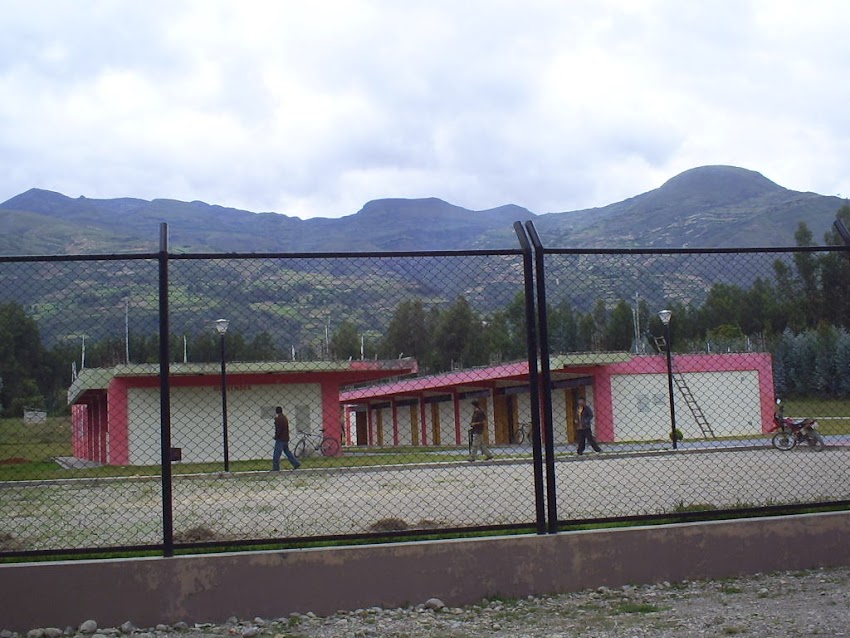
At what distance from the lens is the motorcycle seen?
2039 cm

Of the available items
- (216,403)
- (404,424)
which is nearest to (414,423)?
(404,424)

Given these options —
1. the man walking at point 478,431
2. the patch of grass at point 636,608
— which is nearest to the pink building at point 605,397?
the man walking at point 478,431

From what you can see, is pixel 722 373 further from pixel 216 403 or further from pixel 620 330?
pixel 216 403

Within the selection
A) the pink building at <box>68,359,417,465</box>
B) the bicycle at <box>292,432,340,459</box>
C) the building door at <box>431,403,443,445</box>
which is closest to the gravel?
the pink building at <box>68,359,417,465</box>

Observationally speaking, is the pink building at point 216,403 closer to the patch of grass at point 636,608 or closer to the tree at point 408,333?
the tree at point 408,333

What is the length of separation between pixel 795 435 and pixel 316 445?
1244cm

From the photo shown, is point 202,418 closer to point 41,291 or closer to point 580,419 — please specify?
point 580,419

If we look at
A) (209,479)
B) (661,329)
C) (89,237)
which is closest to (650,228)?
(89,237)

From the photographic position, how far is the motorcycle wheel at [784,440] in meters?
20.8

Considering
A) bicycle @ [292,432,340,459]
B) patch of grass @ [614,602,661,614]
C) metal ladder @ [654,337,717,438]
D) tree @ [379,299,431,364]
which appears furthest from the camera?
metal ladder @ [654,337,717,438]

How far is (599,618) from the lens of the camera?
557cm

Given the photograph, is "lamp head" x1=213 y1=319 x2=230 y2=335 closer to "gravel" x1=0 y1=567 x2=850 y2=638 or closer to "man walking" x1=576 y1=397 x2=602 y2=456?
"gravel" x1=0 y1=567 x2=850 y2=638

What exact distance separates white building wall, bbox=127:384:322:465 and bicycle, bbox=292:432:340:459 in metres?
0.58

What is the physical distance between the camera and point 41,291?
692cm
